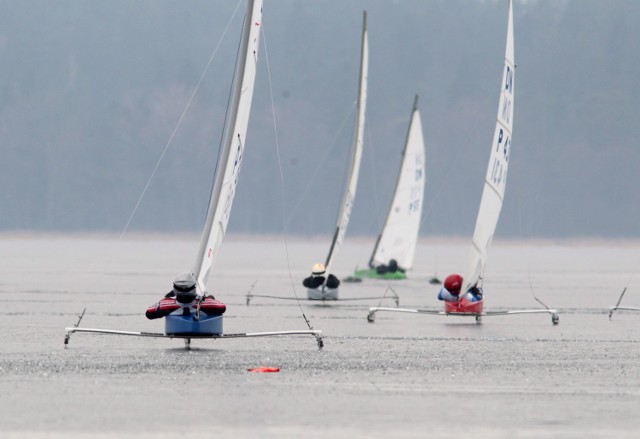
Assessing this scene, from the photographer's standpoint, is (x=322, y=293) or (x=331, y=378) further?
(x=322, y=293)

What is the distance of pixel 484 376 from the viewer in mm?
22516

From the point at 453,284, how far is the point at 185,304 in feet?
36.0

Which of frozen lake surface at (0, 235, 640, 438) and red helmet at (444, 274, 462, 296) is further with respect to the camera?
red helmet at (444, 274, 462, 296)

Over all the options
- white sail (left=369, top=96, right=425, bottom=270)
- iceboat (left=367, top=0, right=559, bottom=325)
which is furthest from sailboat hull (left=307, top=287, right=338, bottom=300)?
white sail (left=369, top=96, right=425, bottom=270)

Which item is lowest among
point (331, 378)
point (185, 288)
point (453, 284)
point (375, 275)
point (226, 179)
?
point (375, 275)

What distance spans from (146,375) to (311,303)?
81.8 feet

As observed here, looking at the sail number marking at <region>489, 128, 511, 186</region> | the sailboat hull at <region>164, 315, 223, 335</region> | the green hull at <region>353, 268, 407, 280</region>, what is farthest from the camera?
the green hull at <region>353, 268, 407, 280</region>

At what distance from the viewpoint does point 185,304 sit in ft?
82.0

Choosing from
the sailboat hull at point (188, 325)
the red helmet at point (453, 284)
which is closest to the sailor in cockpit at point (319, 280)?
the red helmet at point (453, 284)

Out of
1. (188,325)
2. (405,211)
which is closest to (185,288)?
(188,325)

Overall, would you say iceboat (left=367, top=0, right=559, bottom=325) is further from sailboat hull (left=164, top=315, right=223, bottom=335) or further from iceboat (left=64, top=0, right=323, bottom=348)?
sailboat hull (left=164, top=315, right=223, bottom=335)

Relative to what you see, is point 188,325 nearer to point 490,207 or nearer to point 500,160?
point 490,207

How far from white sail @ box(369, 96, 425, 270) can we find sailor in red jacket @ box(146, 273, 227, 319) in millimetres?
45211

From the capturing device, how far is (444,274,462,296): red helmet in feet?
114
